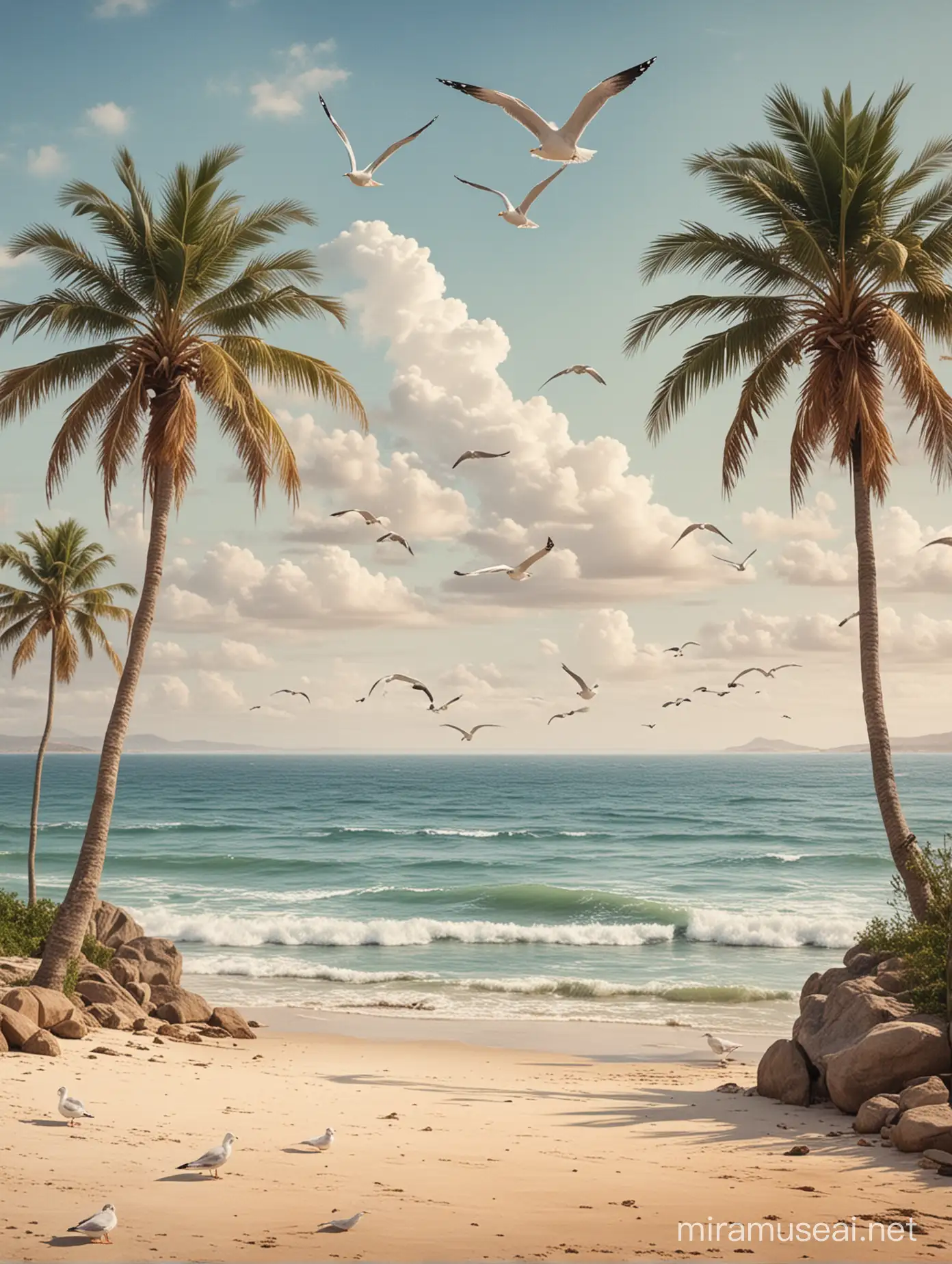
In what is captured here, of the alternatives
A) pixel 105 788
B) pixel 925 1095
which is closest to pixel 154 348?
pixel 105 788

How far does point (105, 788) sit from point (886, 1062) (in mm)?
10311

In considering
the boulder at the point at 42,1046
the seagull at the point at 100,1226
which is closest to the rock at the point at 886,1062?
the seagull at the point at 100,1226

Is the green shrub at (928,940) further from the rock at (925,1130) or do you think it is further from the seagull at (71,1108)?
the seagull at (71,1108)

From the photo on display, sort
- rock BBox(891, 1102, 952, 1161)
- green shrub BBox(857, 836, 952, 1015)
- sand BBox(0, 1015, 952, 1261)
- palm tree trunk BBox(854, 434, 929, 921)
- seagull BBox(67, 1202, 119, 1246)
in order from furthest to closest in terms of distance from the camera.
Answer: palm tree trunk BBox(854, 434, 929, 921) → green shrub BBox(857, 836, 952, 1015) → rock BBox(891, 1102, 952, 1161) → sand BBox(0, 1015, 952, 1261) → seagull BBox(67, 1202, 119, 1246)

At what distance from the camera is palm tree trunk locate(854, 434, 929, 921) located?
14406 mm

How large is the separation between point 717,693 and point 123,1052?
17.2 metres

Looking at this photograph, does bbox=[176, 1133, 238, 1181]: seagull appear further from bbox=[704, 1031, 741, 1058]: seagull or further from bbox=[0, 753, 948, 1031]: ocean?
bbox=[0, 753, 948, 1031]: ocean

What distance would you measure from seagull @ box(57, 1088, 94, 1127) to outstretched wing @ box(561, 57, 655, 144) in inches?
358

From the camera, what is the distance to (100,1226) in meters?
6.00

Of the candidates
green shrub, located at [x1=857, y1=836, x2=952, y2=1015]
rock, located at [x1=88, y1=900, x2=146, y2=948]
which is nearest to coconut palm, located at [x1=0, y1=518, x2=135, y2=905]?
rock, located at [x1=88, y1=900, x2=146, y2=948]

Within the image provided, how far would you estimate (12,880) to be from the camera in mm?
41938

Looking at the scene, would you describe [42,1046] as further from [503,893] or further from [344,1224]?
[503,893]

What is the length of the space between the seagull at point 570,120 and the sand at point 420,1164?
331 inches

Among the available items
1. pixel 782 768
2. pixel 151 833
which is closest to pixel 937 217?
pixel 151 833
